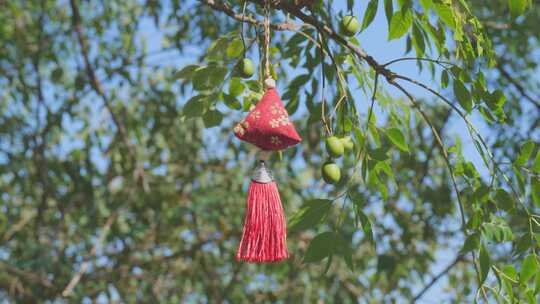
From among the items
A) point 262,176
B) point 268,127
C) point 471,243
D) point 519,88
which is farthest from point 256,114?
point 519,88

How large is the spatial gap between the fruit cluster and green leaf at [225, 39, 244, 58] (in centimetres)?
39

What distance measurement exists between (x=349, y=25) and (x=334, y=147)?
14.0 inches

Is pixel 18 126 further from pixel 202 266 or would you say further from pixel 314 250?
pixel 314 250

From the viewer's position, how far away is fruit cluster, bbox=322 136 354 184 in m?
1.57

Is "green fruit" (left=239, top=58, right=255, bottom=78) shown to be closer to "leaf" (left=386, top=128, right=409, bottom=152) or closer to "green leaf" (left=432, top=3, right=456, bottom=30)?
"leaf" (left=386, top=128, right=409, bottom=152)

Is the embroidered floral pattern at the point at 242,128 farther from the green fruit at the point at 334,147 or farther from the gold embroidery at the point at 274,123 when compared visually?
the green fruit at the point at 334,147

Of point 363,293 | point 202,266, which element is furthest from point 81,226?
point 363,293

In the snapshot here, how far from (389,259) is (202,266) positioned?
1.21 m

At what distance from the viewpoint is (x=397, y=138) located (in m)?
1.63

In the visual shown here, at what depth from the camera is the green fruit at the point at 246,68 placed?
1775 mm

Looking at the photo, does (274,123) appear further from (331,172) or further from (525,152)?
(525,152)

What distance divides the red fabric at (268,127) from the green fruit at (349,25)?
→ 296mm

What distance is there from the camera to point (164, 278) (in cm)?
450

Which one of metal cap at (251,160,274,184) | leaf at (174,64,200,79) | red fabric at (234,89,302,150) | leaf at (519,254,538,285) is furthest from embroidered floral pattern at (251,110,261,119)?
leaf at (519,254,538,285)
